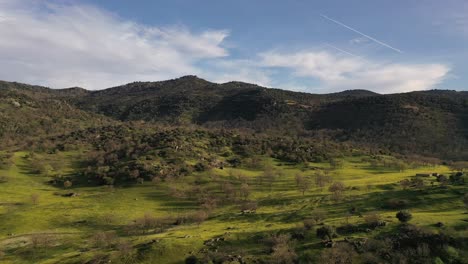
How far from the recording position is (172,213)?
97.9m

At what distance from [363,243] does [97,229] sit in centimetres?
5350

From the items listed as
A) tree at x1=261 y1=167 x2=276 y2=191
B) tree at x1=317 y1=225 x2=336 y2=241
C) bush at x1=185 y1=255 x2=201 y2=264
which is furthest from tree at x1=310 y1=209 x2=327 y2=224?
tree at x1=261 y1=167 x2=276 y2=191

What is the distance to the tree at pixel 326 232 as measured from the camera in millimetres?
59513

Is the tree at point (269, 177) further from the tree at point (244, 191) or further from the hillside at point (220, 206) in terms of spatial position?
the tree at point (244, 191)

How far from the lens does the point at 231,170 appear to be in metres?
146

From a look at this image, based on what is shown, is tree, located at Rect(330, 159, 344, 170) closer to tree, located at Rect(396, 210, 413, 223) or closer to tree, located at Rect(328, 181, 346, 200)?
tree, located at Rect(328, 181, 346, 200)

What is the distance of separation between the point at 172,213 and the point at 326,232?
152ft

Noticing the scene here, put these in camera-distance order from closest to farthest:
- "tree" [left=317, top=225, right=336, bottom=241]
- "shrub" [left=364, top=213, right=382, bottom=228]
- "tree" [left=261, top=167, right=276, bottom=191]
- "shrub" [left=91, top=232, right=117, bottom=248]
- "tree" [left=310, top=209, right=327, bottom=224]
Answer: "tree" [left=317, top=225, right=336, bottom=241] → "shrub" [left=364, top=213, right=382, bottom=228] → "shrub" [left=91, top=232, right=117, bottom=248] → "tree" [left=310, top=209, right=327, bottom=224] → "tree" [left=261, top=167, right=276, bottom=191]

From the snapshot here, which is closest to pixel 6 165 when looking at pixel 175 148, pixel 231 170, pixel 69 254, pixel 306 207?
pixel 175 148

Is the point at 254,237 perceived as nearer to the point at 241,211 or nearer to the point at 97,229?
the point at 241,211

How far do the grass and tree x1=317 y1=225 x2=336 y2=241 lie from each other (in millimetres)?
1158

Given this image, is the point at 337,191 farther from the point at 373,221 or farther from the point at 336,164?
the point at 336,164

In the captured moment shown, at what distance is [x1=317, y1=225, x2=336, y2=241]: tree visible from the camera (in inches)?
2343

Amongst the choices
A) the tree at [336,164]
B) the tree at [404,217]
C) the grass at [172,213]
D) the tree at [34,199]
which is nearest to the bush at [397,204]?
the grass at [172,213]
